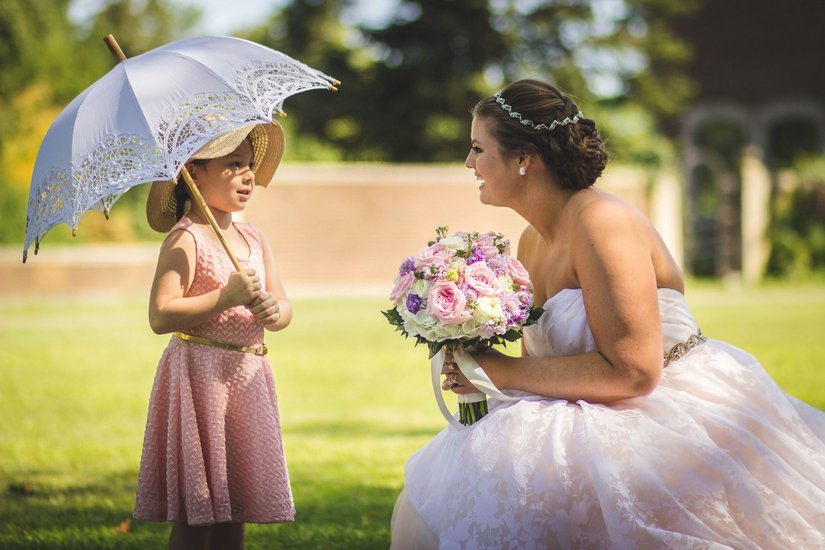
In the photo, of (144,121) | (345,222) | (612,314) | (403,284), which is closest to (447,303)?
(403,284)

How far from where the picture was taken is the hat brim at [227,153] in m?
3.86

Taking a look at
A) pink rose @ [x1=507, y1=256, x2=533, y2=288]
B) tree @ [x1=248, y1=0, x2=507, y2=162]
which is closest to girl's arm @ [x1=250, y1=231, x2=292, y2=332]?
pink rose @ [x1=507, y1=256, x2=533, y2=288]

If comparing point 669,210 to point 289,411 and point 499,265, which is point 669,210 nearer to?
point 289,411

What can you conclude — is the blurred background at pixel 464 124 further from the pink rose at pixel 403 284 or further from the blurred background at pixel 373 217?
the pink rose at pixel 403 284

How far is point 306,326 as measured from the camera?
15.8 m

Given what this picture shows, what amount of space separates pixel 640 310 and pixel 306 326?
41.8 feet

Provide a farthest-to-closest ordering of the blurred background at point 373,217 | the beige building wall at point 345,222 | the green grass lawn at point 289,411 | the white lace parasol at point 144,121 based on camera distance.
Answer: the beige building wall at point 345,222
the blurred background at point 373,217
the green grass lawn at point 289,411
the white lace parasol at point 144,121

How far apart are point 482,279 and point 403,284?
304 mm

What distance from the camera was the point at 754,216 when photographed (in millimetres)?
25469

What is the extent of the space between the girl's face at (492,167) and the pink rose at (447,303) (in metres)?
0.46

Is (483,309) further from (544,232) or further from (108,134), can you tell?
(108,134)

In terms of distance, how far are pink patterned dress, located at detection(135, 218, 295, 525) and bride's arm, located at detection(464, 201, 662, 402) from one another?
3.58 feet

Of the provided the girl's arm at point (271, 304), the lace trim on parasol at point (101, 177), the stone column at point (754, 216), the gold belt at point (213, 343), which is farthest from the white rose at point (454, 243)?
the stone column at point (754, 216)

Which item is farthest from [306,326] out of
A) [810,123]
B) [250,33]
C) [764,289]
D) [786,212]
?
[250,33]
